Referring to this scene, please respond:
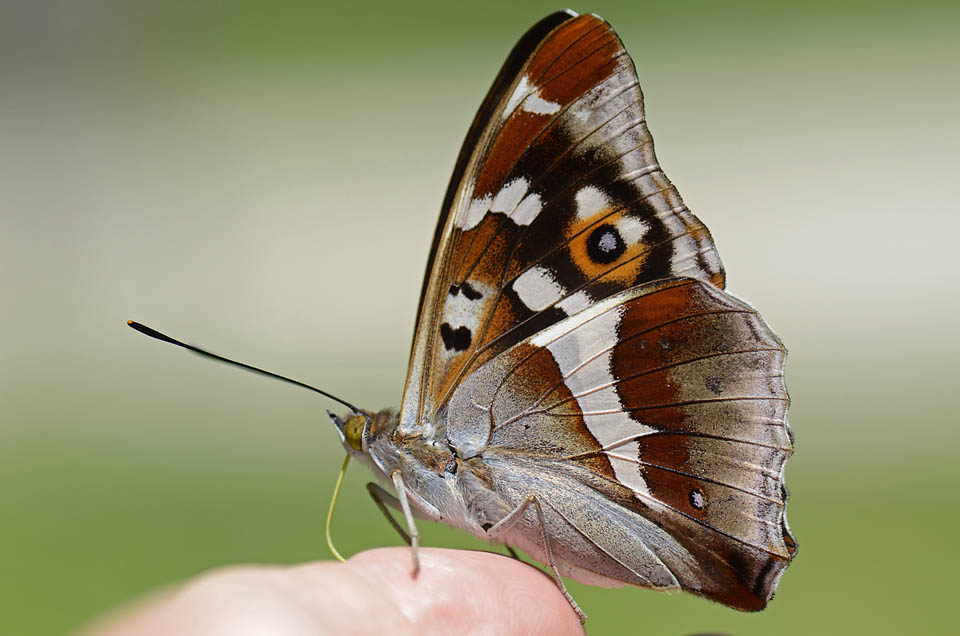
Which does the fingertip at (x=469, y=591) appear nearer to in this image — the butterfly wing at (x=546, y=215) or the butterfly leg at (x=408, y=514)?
the butterfly leg at (x=408, y=514)

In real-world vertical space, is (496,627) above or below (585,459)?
below

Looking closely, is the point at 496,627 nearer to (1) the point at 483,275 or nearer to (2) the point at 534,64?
(1) the point at 483,275

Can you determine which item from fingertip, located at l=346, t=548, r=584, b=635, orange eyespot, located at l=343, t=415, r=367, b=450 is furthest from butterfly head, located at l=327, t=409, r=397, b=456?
fingertip, located at l=346, t=548, r=584, b=635

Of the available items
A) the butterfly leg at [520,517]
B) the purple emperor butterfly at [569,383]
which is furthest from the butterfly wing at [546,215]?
the butterfly leg at [520,517]

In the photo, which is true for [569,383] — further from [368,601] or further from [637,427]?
[368,601]

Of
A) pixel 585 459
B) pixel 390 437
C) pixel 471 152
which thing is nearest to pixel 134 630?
pixel 390 437

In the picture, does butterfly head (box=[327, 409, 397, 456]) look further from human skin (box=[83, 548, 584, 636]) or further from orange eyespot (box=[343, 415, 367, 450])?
human skin (box=[83, 548, 584, 636])
